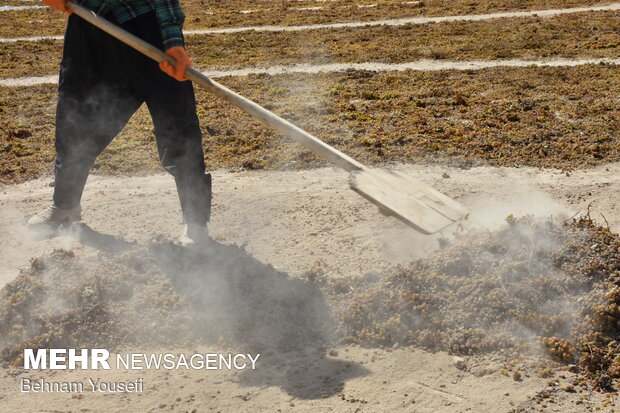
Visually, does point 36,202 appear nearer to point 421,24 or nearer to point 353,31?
point 353,31

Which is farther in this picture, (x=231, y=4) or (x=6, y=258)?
(x=231, y=4)

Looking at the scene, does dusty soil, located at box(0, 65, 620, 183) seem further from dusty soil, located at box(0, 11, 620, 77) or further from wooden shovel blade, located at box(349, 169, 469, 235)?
wooden shovel blade, located at box(349, 169, 469, 235)

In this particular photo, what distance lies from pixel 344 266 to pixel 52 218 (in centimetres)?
198

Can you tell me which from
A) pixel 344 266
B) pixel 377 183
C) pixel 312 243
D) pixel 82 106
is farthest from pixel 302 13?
pixel 377 183

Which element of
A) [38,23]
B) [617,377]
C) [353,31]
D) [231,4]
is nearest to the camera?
[617,377]

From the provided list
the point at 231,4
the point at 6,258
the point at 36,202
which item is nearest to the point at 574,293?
the point at 6,258

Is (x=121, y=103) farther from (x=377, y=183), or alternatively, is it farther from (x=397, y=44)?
(x=397, y=44)

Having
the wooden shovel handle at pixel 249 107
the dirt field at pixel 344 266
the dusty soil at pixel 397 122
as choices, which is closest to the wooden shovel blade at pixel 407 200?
the wooden shovel handle at pixel 249 107

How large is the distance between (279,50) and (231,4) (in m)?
7.43

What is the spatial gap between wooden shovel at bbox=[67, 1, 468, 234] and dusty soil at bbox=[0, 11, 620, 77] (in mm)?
6507

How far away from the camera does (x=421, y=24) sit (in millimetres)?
13055

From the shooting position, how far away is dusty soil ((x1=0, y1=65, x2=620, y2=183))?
19.7 feet

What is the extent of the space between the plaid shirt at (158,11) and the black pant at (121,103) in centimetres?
5

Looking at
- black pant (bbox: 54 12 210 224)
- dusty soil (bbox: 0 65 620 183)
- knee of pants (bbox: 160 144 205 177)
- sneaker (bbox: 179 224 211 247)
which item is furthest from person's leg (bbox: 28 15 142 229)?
dusty soil (bbox: 0 65 620 183)
